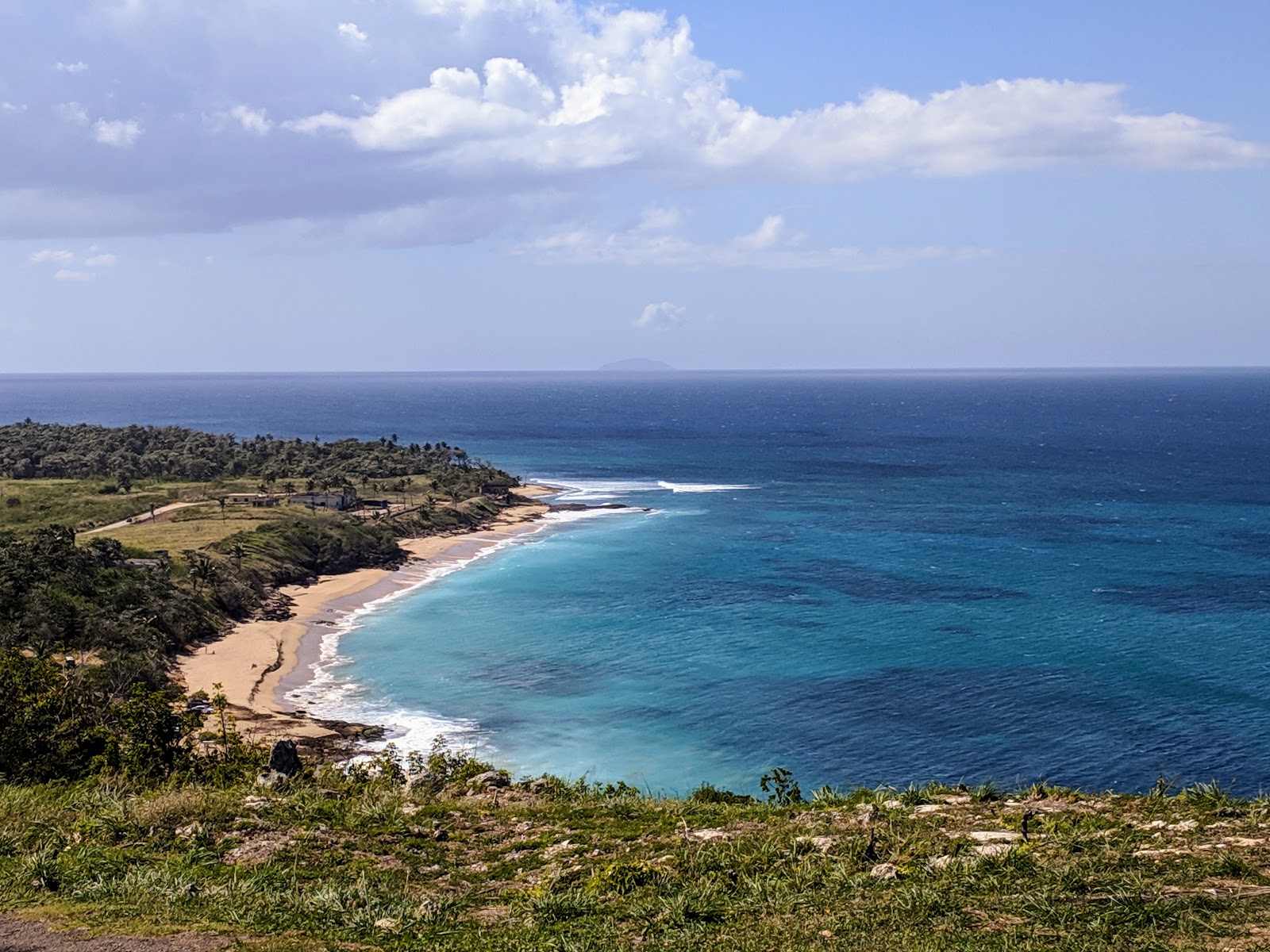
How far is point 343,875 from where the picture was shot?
18109 mm

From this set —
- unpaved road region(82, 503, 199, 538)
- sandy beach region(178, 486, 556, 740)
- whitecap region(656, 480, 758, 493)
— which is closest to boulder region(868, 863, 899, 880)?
sandy beach region(178, 486, 556, 740)

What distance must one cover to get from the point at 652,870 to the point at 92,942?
859 cm

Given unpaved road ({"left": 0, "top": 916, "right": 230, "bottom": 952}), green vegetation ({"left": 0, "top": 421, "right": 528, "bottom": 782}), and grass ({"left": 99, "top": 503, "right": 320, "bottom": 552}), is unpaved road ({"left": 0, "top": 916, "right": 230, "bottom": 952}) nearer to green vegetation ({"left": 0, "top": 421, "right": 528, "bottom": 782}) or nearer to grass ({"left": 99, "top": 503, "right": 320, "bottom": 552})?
green vegetation ({"left": 0, "top": 421, "right": 528, "bottom": 782})

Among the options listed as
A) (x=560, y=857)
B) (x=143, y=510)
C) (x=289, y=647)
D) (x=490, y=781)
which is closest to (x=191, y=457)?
(x=143, y=510)

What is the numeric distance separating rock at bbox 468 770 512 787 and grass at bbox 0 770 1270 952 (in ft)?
8.00

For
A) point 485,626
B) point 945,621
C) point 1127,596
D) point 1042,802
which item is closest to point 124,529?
point 485,626

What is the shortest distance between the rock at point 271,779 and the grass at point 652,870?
2182 millimetres

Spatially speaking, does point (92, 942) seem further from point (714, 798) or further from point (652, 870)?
point (714, 798)

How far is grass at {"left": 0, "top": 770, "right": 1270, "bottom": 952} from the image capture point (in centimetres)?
1443

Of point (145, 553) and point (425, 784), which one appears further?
point (145, 553)

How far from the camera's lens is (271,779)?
26.3 m

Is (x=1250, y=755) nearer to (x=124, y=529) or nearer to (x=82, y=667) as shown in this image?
(x=82, y=667)

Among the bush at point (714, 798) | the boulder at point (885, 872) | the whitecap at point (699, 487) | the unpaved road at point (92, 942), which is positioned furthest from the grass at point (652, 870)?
the whitecap at point (699, 487)

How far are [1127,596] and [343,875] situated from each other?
66.6 metres
